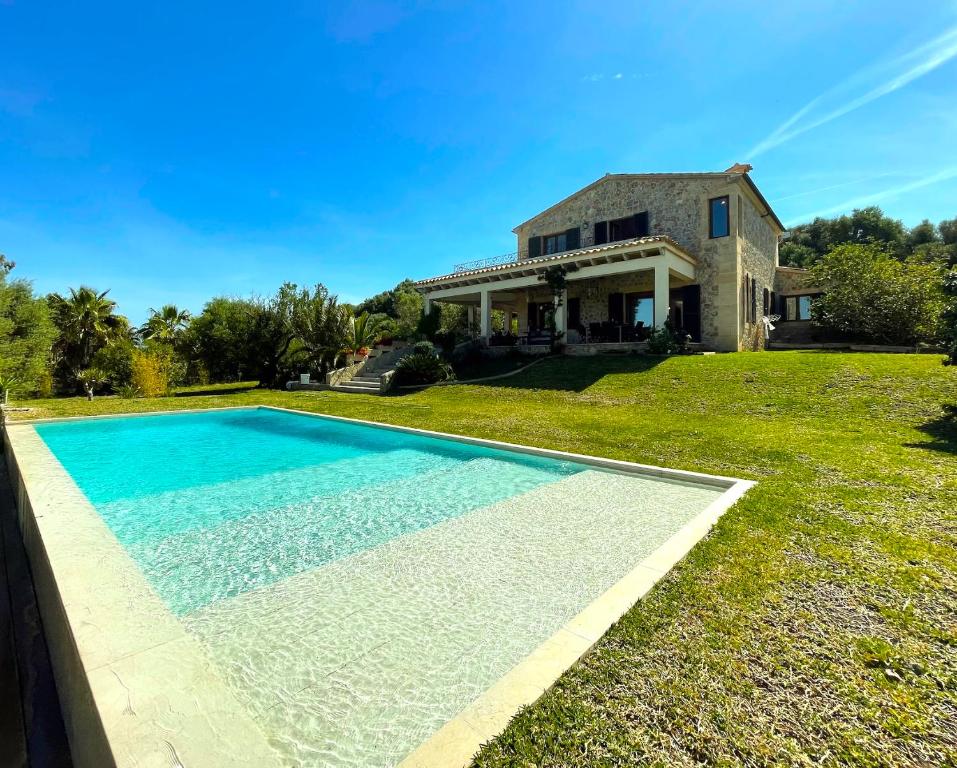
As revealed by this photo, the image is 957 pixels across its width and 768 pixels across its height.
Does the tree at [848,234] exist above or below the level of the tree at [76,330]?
above

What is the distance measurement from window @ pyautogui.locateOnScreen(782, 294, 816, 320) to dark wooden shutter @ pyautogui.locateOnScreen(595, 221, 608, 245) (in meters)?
12.8

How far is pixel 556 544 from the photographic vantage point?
172 inches

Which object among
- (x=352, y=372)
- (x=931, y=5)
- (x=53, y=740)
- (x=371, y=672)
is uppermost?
(x=931, y=5)

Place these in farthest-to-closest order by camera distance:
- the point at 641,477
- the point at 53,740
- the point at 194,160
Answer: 1. the point at 194,160
2. the point at 641,477
3. the point at 53,740

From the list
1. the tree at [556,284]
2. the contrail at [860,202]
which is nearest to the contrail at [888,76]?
the tree at [556,284]

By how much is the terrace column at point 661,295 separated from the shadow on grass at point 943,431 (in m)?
8.68

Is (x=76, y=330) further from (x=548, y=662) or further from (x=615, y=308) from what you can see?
(x=548, y=662)

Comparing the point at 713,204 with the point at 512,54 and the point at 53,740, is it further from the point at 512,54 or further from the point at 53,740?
the point at 53,740

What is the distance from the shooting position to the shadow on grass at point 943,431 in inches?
270

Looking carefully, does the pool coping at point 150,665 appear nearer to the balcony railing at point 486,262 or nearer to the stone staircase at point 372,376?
the stone staircase at point 372,376

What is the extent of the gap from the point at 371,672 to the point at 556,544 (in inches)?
92.5

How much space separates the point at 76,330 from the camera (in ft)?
80.9

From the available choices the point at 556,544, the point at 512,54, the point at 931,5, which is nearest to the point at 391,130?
the point at 512,54

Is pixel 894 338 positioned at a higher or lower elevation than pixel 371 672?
higher
